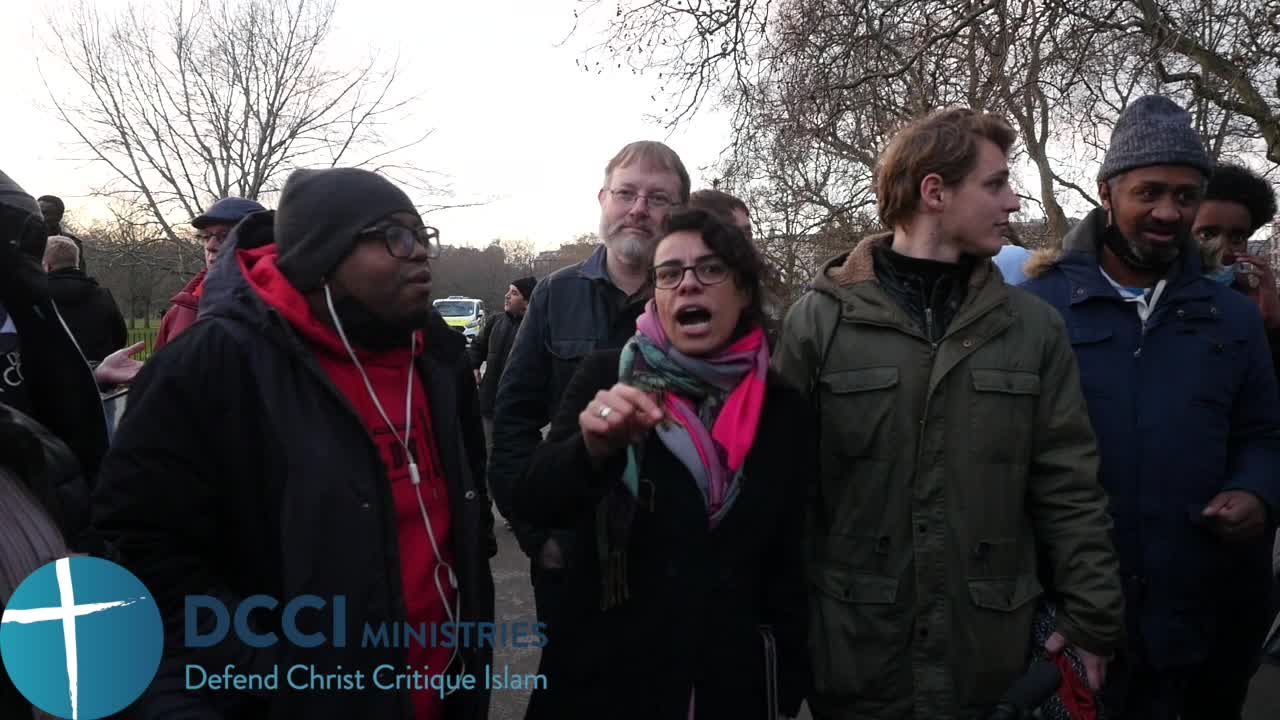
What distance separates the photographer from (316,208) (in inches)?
73.3

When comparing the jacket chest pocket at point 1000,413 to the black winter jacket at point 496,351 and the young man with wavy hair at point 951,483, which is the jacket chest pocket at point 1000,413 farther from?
the black winter jacket at point 496,351

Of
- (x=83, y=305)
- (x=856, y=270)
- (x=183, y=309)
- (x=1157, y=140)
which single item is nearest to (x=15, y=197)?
(x=183, y=309)

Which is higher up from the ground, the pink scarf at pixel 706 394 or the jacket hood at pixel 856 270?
the jacket hood at pixel 856 270

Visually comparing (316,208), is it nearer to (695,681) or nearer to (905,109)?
(695,681)

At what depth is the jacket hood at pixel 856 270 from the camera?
2.24 meters

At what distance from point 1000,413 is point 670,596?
0.97 meters

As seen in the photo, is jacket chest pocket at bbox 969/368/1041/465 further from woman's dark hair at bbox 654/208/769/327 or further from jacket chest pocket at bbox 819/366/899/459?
woman's dark hair at bbox 654/208/769/327

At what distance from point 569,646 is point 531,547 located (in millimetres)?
669

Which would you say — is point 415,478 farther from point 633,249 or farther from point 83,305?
point 83,305

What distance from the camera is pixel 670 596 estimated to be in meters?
1.92

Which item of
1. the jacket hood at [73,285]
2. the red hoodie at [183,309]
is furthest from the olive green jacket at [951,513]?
the jacket hood at [73,285]

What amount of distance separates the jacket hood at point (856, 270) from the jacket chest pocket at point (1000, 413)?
279 mm

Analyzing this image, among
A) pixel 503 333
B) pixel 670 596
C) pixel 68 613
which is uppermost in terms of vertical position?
pixel 503 333

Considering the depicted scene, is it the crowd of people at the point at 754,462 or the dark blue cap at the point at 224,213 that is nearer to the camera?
the crowd of people at the point at 754,462
